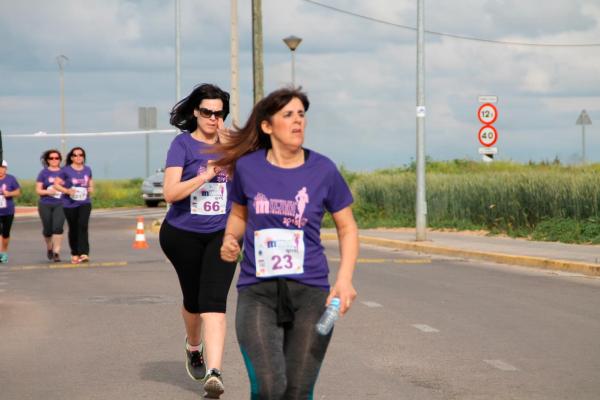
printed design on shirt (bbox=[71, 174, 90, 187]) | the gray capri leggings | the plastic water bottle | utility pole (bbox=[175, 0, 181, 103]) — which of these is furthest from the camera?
utility pole (bbox=[175, 0, 181, 103])

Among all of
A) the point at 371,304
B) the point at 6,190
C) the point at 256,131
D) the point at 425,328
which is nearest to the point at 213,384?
the point at 256,131

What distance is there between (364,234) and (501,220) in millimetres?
3209

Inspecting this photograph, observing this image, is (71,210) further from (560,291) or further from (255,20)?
(255,20)

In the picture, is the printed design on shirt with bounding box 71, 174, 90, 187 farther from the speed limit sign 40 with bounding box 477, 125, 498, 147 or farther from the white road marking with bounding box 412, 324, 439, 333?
the speed limit sign 40 with bounding box 477, 125, 498, 147

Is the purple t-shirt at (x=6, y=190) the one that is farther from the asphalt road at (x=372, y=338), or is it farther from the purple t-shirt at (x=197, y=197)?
the purple t-shirt at (x=197, y=197)

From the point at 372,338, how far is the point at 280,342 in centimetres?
536

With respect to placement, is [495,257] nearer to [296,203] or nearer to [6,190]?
[6,190]

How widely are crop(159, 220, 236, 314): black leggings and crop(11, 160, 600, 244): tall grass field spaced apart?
1628 cm

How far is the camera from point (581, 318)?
12172mm

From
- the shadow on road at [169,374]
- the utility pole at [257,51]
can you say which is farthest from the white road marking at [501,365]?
the utility pole at [257,51]

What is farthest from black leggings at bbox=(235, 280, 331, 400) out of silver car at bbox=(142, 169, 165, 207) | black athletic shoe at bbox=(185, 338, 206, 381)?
silver car at bbox=(142, 169, 165, 207)

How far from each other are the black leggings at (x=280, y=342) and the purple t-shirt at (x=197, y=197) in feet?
7.64

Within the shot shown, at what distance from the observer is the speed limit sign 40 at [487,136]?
25625 millimetres

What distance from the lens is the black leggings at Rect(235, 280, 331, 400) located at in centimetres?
540
